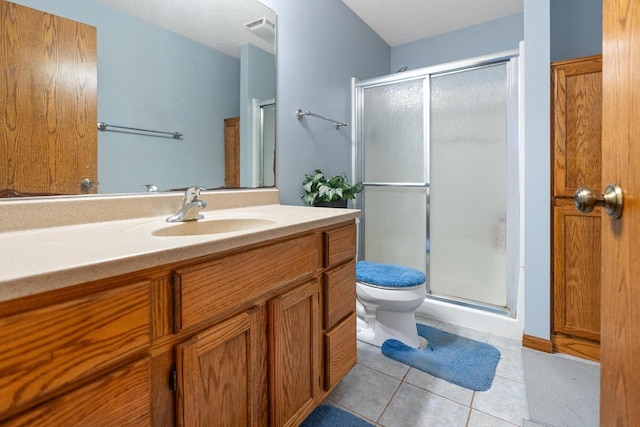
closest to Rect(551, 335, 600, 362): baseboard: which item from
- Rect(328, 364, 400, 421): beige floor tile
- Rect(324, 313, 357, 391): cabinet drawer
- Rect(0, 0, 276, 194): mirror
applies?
Rect(328, 364, 400, 421): beige floor tile

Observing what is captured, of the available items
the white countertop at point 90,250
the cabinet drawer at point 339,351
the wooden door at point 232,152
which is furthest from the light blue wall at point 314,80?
the white countertop at point 90,250

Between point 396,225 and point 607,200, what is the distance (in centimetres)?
194

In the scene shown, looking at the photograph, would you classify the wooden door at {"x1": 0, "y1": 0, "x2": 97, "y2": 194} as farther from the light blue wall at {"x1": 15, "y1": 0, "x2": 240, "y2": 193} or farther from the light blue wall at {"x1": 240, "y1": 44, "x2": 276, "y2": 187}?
the light blue wall at {"x1": 240, "y1": 44, "x2": 276, "y2": 187}

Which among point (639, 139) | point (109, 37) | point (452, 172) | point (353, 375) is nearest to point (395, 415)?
point (353, 375)

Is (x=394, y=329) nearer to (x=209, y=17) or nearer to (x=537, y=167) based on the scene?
(x=537, y=167)

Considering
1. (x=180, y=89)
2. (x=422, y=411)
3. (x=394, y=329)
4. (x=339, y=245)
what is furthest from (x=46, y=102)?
(x=394, y=329)

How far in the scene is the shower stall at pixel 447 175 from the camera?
204 centimetres

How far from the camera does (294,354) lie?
1.07 meters

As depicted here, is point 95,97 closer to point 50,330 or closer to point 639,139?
point 50,330

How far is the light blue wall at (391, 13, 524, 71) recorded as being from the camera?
2.57 meters

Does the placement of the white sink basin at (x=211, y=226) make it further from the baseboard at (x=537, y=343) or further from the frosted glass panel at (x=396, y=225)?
the baseboard at (x=537, y=343)

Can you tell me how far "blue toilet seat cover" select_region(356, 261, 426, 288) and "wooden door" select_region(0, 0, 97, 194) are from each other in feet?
4.48

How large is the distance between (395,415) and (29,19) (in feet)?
6.05

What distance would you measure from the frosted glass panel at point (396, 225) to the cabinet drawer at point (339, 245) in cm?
116
